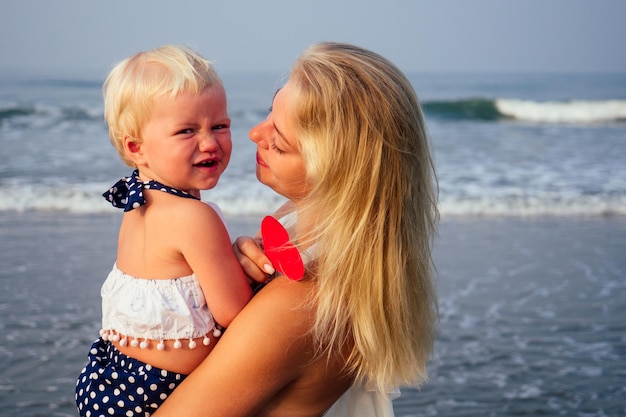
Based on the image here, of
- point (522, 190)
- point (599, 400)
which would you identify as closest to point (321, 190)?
point (599, 400)

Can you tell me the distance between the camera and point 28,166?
11.7 m

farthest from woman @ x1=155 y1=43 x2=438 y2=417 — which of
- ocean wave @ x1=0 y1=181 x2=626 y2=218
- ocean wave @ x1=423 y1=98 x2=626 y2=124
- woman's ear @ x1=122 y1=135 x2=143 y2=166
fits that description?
ocean wave @ x1=423 y1=98 x2=626 y2=124

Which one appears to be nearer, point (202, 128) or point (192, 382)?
point (192, 382)

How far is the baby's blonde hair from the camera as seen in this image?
2.27 m

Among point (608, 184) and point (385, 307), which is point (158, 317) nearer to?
point (385, 307)

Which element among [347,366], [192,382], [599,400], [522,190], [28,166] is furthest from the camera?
[28,166]

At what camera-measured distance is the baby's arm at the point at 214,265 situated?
213cm

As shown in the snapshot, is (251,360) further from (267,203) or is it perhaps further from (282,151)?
(267,203)

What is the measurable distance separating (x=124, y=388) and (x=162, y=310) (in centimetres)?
24

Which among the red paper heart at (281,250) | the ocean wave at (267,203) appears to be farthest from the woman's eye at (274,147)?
the ocean wave at (267,203)

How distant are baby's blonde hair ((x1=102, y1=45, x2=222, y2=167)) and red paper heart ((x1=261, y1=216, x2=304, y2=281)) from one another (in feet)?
1.56

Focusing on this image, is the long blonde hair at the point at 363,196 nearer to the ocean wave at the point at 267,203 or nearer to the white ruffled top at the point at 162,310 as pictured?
the white ruffled top at the point at 162,310

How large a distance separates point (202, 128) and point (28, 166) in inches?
400

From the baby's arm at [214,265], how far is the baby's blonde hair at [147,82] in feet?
1.14
